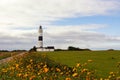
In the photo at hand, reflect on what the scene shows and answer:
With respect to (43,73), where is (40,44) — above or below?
above

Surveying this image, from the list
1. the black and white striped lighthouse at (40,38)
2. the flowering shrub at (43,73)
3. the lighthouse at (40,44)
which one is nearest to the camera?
the flowering shrub at (43,73)

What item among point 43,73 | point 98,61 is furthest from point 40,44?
point 43,73

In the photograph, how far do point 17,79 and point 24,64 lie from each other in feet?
31.4

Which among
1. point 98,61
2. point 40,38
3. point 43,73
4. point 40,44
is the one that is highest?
point 40,38

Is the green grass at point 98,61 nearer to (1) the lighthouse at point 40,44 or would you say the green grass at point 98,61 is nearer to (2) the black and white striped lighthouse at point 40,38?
(1) the lighthouse at point 40,44

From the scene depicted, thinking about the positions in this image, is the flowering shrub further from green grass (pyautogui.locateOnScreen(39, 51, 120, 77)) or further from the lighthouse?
the lighthouse

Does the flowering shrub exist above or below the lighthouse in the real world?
below

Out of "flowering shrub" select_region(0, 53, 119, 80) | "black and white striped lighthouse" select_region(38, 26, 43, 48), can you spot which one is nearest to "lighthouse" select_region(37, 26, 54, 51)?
"black and white striped lighthouse" select_region(38, 26, 43, 48)

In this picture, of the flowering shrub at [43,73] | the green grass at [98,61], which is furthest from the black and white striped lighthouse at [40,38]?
the flowering shrub at [43,73]

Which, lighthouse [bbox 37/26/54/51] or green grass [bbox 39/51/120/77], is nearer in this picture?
green grass [bbox 39/51/120/77]

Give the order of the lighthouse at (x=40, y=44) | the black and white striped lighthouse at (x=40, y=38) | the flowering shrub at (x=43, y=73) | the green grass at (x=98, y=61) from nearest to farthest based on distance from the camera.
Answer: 1. the flowering shrub at (x=43, y=73)
2. the green grass at (x=98, y=61)
3. the lighthouse at (x=40, y=44)
4. the black and white striped lighthouse at (x=40, y=38)

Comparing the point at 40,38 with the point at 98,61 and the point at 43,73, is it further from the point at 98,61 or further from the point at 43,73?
the point at 43,73

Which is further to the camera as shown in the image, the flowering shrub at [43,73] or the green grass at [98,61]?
the green grass at [98,61]

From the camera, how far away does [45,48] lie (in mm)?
62062
